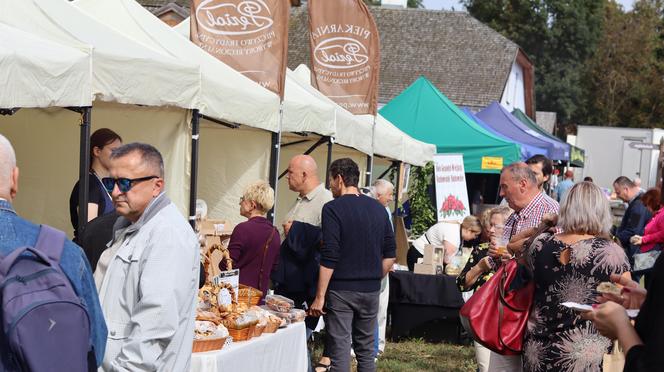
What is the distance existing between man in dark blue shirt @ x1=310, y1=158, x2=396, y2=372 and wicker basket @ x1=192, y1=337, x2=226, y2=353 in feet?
5.49

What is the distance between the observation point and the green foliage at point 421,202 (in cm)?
1733

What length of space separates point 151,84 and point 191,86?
20.4 inches

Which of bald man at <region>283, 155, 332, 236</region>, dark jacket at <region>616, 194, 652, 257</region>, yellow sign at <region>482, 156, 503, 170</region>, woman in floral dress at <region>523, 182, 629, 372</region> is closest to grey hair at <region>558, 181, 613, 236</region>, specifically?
woman in floral dress at <region>523, 182, 629, 372</region>

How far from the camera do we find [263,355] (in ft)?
19.1

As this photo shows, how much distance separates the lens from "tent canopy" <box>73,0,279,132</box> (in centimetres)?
765

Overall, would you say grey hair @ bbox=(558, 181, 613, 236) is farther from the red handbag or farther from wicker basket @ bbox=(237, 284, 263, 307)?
wicker basket @ bbox=(237, 284, 263, 307)

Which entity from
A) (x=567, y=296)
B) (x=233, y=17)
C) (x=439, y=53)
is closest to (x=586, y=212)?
(x=567, y=296)

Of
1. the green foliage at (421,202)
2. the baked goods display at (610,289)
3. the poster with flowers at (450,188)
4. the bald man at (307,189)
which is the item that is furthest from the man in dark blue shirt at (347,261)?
the green foliage at (421,202)

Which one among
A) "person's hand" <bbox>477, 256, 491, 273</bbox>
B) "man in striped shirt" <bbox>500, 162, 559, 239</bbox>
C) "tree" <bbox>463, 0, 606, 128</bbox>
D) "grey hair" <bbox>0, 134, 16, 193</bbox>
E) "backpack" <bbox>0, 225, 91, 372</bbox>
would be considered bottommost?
"person's hand" <bbox>477, 256, 491, 273</bbox>

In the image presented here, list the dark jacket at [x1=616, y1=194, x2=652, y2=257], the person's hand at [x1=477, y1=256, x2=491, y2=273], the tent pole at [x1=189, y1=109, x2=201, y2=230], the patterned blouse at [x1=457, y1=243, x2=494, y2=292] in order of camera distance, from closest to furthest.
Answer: the person's hand at [x1=477, y1=256, x2=491, y2=273]
the patterned blouse at [x1=457, y1=243, x2=494, y2=292]
the tent pole at [x1=189, y1=109, x2=201, y2=230]
the dark jacket at [x1=616, y1=194, x2=652, y2=257]

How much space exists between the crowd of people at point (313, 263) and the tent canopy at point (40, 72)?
43cm

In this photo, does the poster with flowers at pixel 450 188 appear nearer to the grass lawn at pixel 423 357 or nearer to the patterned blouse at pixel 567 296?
the grass lawn at pixel 423 357

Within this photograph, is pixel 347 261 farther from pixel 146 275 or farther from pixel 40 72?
pixel 146 275

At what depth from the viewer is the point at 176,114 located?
24.3ft
